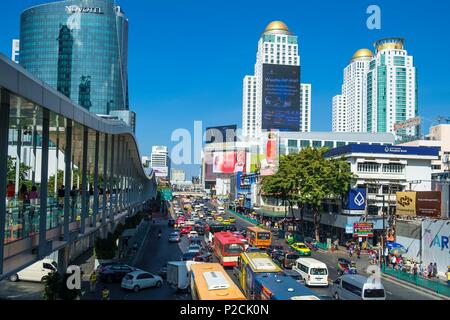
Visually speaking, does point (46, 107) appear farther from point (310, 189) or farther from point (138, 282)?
point (310, 189)

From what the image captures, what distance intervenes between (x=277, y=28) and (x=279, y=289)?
18690 cm

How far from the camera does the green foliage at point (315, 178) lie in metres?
49.8

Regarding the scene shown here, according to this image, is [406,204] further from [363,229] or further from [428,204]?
[363,229]

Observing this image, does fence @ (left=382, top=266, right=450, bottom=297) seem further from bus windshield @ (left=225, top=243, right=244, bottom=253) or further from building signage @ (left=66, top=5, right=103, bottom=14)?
building signage @ (left=66, top=5, right=103, bottom=14)

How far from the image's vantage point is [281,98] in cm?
16675

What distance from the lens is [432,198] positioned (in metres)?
37.0

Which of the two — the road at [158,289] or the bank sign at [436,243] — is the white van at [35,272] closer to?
the road at [158,289]

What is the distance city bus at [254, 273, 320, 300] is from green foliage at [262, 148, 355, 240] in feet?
97.5

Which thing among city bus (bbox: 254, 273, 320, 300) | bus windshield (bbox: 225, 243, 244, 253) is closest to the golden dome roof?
bus windshield (bbox: 225, 243, 244, 253)

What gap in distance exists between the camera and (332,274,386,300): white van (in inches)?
836

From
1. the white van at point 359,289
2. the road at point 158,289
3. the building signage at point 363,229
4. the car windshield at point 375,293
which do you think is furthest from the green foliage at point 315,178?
the car windshield at point 375,293

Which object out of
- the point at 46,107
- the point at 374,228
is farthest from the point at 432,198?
the point at 46,107

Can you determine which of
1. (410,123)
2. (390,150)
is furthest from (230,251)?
(410,123)
